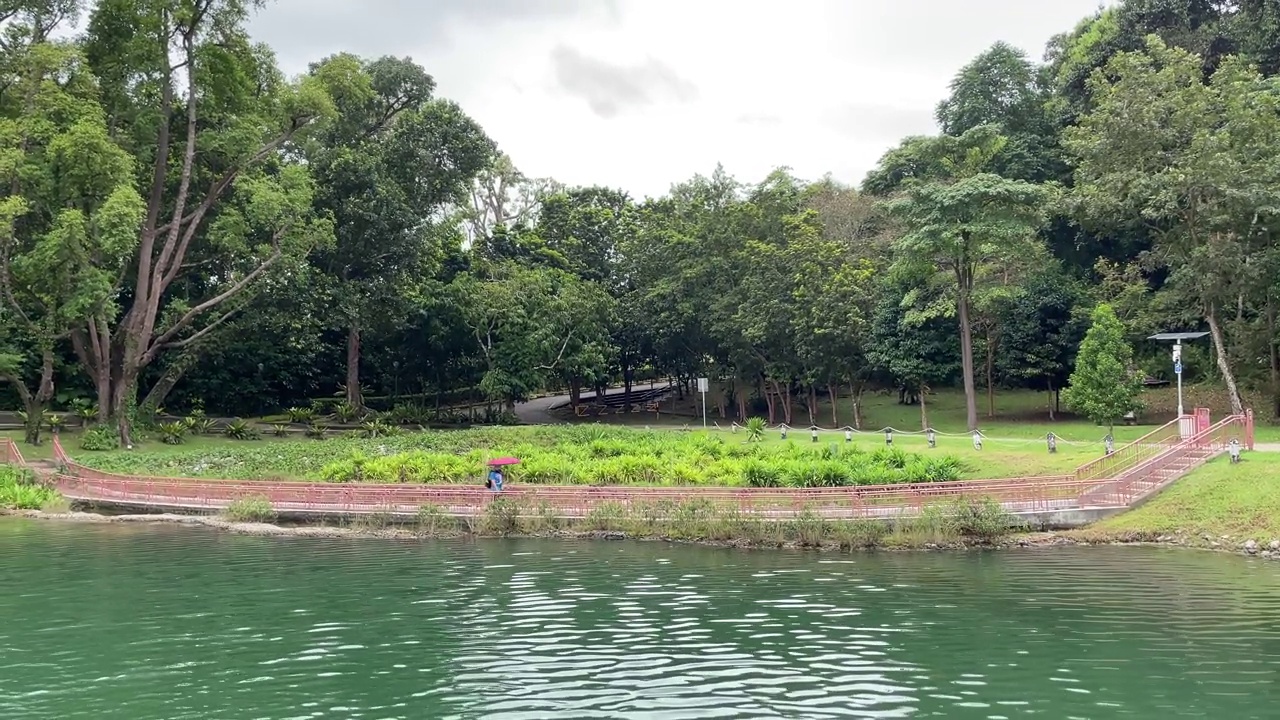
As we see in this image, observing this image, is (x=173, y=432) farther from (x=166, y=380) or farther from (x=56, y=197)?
(x=56, y=197)

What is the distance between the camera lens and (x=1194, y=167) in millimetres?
35625

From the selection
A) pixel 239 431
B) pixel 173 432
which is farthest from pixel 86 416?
pixel 239 431

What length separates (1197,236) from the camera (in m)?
38.6

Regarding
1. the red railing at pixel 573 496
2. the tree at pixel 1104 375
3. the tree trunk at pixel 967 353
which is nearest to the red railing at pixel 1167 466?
the red railing at pixel 573 496

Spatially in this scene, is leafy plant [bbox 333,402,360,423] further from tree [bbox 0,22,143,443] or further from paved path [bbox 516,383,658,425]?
tree [bbox 0,22,143,443]

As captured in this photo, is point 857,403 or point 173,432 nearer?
point 173,432

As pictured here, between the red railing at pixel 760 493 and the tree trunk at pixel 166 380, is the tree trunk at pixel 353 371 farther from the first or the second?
the red railing at pixel 760 493

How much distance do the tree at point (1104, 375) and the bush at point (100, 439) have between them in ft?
Result: 130

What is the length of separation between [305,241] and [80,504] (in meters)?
17.9

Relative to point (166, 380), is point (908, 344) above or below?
above

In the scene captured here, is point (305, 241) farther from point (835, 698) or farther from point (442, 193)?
point (835, 698)

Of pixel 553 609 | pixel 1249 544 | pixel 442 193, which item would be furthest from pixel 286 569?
pixel 442 193

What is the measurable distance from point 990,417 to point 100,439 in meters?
Answer: 42.5

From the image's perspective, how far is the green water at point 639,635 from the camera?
10.8m
